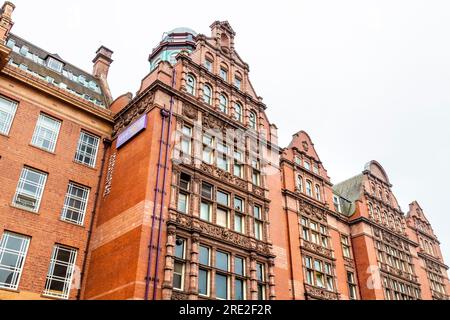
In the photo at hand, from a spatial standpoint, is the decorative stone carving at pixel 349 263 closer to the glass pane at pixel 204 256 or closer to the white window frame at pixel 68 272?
the glass pane at pixel 204 256

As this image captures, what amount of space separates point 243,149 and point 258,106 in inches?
200

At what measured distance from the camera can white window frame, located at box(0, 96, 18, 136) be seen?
22.6 metres

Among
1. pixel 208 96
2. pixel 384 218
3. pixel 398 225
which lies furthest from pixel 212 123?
pixel 398 225

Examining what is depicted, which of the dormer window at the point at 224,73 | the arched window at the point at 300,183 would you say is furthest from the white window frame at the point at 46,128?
the arched window at the point at 300,183

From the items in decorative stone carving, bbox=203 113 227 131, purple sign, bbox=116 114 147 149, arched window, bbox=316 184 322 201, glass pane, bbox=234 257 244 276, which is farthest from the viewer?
arched window, bbox=316 184 322 201

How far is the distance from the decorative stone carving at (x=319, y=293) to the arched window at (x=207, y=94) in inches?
567

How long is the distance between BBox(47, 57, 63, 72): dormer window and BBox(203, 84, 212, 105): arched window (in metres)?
10.6

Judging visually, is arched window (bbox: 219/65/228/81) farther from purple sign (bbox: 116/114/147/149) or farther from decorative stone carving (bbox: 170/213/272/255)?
decorative stone carving (bbox: 170/213/272/255)

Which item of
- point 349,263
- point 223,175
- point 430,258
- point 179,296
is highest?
point 430,258

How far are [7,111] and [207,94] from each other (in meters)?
12.1

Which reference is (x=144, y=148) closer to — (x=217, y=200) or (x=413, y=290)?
(x=217, y=200)

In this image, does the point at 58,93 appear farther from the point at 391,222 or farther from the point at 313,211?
the point at 391,222

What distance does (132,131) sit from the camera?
24641 mm

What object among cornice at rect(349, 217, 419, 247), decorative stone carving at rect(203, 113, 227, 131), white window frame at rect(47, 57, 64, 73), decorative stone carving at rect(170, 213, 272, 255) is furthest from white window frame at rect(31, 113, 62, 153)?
cornice at rect(349, 217, 419, 247)
